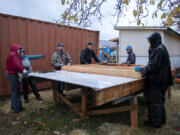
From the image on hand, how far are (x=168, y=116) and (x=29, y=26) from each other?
5472mm

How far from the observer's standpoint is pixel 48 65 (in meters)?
6.43

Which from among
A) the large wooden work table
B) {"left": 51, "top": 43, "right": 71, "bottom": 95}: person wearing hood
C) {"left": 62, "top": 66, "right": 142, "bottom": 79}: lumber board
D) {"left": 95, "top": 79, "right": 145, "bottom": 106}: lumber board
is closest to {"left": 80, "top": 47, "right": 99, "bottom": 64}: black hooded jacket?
{"left": 51, "top": 43, "right": 71, "bottom": 95}: person wearing hood

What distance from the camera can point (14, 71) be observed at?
400cm

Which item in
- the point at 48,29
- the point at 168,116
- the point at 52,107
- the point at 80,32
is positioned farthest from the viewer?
the point at 80,32

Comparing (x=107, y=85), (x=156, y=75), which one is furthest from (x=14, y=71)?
(x=156, y=75)

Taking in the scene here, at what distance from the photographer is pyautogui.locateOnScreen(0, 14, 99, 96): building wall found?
509cm

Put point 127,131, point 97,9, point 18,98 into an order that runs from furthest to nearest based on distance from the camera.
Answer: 1. point 18,98
2. point 97,9
3. point 127,131

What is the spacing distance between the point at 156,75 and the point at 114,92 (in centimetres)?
117

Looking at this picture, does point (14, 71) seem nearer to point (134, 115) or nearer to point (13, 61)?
point (13, 61)

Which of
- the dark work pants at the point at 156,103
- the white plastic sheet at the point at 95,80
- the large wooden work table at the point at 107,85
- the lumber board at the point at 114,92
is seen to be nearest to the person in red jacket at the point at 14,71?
the large wooden work table at the point at 107,85

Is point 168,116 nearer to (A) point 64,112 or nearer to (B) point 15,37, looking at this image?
(A) point 64,112

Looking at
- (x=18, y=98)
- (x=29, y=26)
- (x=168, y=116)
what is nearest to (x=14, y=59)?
(x=18, y=98)

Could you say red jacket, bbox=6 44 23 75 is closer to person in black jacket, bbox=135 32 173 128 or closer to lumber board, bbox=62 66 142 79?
lumber board, bbox=62 66 142 79

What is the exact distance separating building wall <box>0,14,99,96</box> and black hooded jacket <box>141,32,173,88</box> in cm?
450
